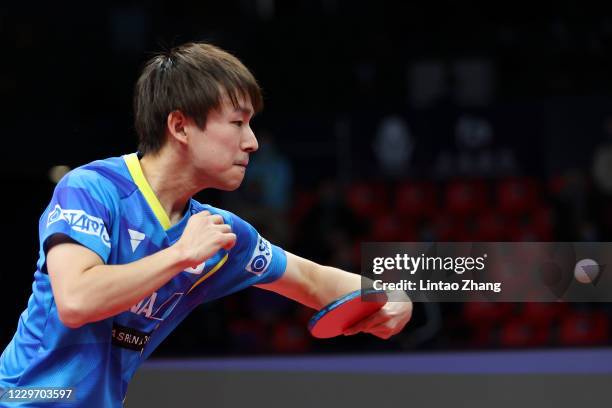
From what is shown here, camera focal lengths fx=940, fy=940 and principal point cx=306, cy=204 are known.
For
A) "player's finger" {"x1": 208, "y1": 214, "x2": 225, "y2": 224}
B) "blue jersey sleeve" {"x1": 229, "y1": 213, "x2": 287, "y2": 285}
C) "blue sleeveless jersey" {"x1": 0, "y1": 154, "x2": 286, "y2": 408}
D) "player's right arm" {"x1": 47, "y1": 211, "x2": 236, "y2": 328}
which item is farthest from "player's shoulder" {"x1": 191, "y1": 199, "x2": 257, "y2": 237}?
"player's right arm" {"x1": 47, "y1": 211, "x2": 236, "y2": 328}

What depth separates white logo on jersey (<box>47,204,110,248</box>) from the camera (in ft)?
7.88

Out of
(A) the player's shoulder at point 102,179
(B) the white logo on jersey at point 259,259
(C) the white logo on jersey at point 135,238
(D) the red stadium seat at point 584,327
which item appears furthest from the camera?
(D) the red stadium seat at point 584,327

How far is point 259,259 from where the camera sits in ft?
10.2

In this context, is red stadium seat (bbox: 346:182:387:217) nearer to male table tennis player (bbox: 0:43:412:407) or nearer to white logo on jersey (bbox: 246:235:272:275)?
white logo on jersey (bbox: 246:235:272:275)

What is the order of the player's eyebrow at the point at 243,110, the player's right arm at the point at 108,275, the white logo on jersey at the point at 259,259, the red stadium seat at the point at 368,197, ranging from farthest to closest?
1. the red stadium seat at the point at 368,197
2. the white logo on jersey at the point at 259,259
3. the player's eyebrow at the point at 243,110
4. the player's right arm at the point at 108,275

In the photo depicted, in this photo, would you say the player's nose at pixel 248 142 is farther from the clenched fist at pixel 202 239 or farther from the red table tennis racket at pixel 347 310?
the red table tennis racket at pixel 347 310

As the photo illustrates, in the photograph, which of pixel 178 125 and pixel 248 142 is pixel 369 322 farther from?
pixel 178 125

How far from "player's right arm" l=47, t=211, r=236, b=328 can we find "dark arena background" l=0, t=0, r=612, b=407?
396cm

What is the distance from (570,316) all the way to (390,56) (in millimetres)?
3774

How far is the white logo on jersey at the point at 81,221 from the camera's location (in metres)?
2.40

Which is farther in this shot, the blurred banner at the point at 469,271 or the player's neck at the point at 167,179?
the blurred banner at the point at 469,271

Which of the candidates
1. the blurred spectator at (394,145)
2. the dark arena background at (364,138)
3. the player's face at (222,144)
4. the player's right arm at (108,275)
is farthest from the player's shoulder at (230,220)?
the blurred spectator at (394,145)

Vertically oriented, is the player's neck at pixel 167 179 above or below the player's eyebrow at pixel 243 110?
below

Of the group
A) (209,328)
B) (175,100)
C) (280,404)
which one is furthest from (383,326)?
(209,328)
